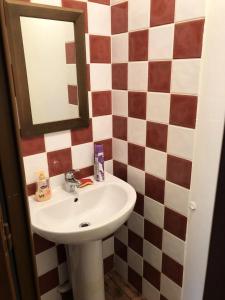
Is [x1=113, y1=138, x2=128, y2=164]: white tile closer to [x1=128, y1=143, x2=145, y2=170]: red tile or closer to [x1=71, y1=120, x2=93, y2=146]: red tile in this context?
[x1=128, y1=143, x2=145, y2=170]: red tile

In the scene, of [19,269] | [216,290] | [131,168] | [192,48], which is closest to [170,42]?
[192,48]

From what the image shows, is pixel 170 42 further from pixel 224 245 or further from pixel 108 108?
pixel 224 245

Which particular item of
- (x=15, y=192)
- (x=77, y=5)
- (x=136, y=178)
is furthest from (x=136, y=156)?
(x=15, y=192)

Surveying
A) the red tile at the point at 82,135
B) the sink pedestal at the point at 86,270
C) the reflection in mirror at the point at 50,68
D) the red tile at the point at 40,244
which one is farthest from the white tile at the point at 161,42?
the red tile at the point at 40,244

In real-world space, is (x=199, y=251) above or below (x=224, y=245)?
below

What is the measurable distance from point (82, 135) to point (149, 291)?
102cm

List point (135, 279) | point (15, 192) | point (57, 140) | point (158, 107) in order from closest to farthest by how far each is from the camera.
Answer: point (15, 192), point (158, 107), point (57, 140), point (135, 279)

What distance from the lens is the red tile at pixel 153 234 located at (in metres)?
1.34

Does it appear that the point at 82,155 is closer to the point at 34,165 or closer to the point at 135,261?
the point at 34,165

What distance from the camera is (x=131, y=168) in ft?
4.67

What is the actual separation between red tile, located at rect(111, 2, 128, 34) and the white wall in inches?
17.8

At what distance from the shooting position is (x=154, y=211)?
4.39ft

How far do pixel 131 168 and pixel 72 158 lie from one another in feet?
1.11

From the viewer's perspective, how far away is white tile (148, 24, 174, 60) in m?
1.04
